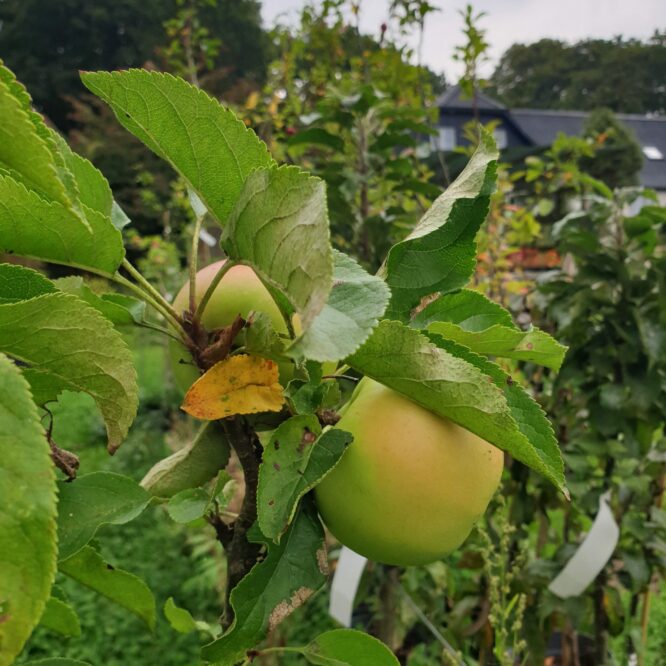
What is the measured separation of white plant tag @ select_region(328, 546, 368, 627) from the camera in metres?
0.91

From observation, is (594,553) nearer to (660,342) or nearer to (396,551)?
(660,342)

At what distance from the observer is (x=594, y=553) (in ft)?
3.75

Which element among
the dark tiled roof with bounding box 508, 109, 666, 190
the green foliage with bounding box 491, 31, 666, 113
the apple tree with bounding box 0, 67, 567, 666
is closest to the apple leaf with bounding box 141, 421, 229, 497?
the apple tree with bounding box 0, 67, 567, 666

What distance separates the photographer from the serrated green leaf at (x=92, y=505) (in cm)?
41

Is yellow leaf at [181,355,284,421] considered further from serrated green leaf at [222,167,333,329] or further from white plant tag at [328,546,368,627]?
white plant tag at [328,546,368,627]

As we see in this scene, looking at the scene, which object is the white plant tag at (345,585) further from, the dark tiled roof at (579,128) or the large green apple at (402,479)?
the dark tiled roof at (579,128)

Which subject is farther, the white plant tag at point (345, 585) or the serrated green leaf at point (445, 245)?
the white plant tag at point (345, 585)

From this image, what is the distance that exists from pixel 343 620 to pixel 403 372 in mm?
631

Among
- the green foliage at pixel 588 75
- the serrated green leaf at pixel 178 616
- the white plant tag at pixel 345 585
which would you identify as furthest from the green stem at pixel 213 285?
the green foliage at pixel 588 75

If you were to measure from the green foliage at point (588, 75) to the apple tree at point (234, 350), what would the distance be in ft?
96.3

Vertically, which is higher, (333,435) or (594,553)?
(333,435)

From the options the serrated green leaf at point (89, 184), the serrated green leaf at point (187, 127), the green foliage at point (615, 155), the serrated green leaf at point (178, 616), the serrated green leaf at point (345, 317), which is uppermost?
the serrated green leaf at point (187, 127)

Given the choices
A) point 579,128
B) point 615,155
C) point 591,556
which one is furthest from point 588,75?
point 591,556

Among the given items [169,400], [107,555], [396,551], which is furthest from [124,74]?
[169,400]
